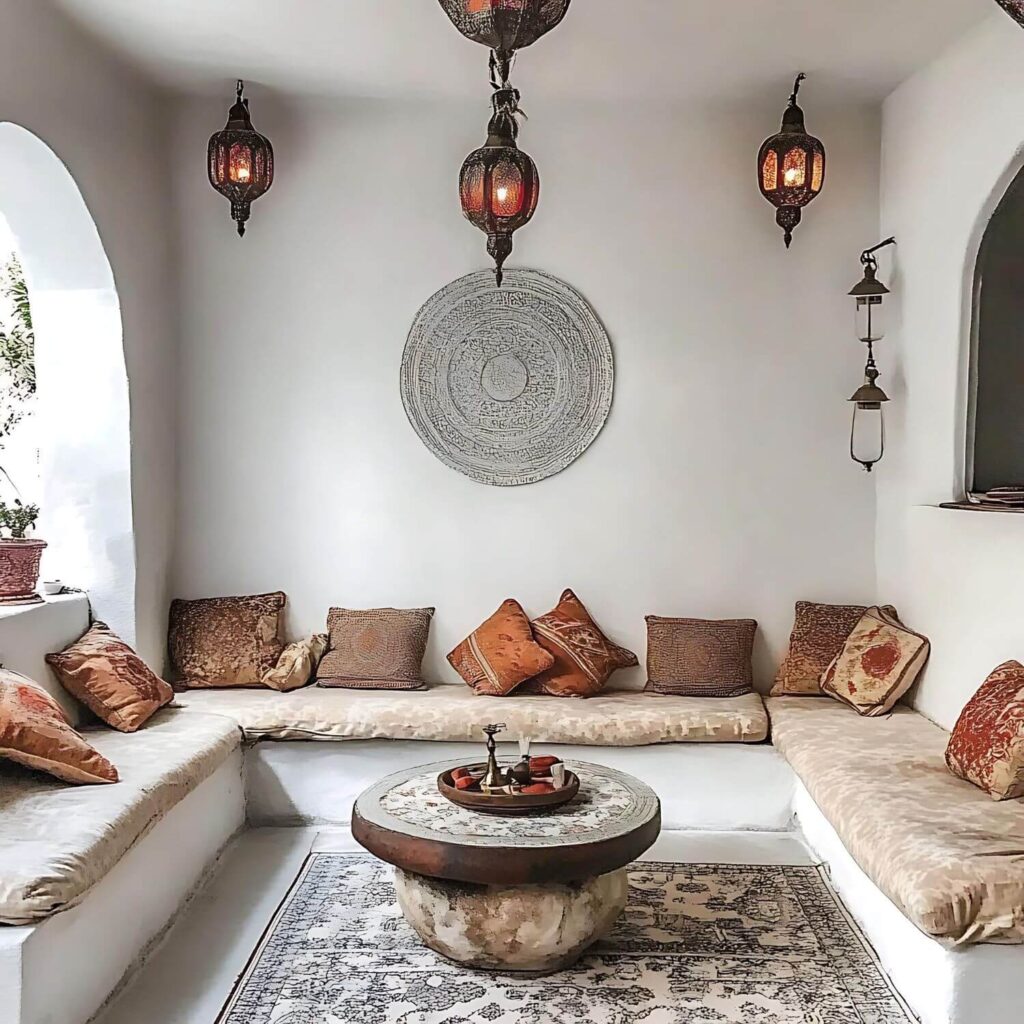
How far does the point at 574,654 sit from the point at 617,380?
4.02ft

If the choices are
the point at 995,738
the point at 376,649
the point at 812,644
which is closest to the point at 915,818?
the point at 995,738

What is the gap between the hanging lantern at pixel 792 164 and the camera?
471 centimetres

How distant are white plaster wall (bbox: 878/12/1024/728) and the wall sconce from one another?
0.21 feet

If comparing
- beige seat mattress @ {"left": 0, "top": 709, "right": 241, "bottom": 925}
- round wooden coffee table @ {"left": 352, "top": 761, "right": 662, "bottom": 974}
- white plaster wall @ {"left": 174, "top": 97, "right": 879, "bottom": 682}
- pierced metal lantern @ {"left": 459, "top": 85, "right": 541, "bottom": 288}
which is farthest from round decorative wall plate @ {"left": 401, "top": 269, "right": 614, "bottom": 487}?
round wooden coffee table @ {"left": 352, "top": 761, "right": 662, "bottom": 974}

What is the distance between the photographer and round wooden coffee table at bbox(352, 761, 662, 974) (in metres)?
3.05

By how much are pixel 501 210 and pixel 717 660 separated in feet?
7.81

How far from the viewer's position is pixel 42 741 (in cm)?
335

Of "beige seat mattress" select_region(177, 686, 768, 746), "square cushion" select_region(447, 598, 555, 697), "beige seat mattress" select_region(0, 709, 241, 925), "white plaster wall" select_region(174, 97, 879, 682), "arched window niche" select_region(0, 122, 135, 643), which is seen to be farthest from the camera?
"white plaster wall" select_region(174, 97, 879, 682)

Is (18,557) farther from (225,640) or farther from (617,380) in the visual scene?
(617,380)

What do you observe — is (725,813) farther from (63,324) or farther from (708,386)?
(63,324)

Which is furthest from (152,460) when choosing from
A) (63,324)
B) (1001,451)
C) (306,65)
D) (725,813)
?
(1001,451)

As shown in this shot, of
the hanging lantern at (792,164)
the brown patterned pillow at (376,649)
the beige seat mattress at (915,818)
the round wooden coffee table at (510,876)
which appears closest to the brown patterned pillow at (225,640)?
the brown patterned pillow at (376,649)

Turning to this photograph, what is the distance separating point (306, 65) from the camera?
15.2 feet

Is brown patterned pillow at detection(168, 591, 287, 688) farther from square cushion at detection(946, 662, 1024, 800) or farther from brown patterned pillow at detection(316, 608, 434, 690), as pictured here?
square cushion at detection(946, 662, 1024, 800)
